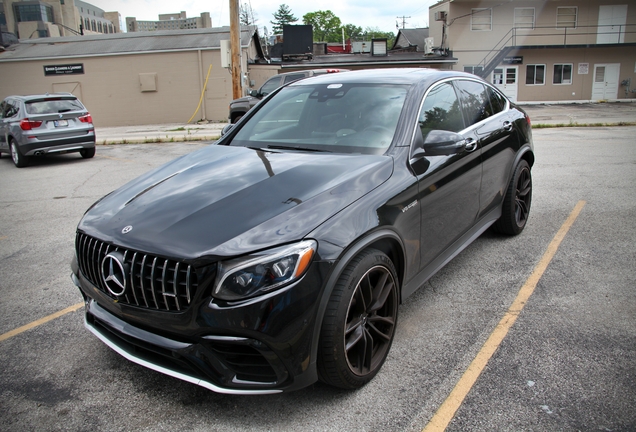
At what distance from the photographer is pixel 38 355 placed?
132 inches

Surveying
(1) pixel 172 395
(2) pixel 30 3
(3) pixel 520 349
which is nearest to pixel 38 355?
(1) pixel 172 395

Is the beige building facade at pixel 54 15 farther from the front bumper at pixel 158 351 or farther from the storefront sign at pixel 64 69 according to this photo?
the front bumper at pixel 158 351

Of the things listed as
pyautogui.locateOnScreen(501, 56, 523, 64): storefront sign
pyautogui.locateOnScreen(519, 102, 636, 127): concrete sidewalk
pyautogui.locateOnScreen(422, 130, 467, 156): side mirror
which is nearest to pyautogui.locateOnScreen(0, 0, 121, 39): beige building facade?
pyautogui.locateOnScreen(501, 56, 523, 64): storefront sign

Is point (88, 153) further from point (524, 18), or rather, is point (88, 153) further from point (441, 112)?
point (524, 18)

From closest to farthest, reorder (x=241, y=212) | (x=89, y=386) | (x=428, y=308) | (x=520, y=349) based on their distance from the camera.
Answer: (x=241, y=212) < (x=89, y=386) < (x=520, y=349) < (x=428, y=308)

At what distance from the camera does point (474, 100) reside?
4.68 meters

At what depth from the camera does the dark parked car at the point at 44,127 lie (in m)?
11.7

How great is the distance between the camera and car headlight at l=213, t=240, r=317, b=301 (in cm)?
238

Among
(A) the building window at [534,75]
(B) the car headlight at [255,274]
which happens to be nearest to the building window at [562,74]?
(A) the building window at [534,75]

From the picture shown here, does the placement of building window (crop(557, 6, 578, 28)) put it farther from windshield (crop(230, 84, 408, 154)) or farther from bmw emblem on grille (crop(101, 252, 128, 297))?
bmw emblem on grille (crop(101, 252, 128, 297))

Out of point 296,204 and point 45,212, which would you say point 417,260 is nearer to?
point 296,204

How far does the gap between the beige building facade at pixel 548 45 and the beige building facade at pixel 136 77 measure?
51.7 ft

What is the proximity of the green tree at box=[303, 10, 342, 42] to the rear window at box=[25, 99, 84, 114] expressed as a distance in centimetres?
10636

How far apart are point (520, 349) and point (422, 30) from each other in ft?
160
